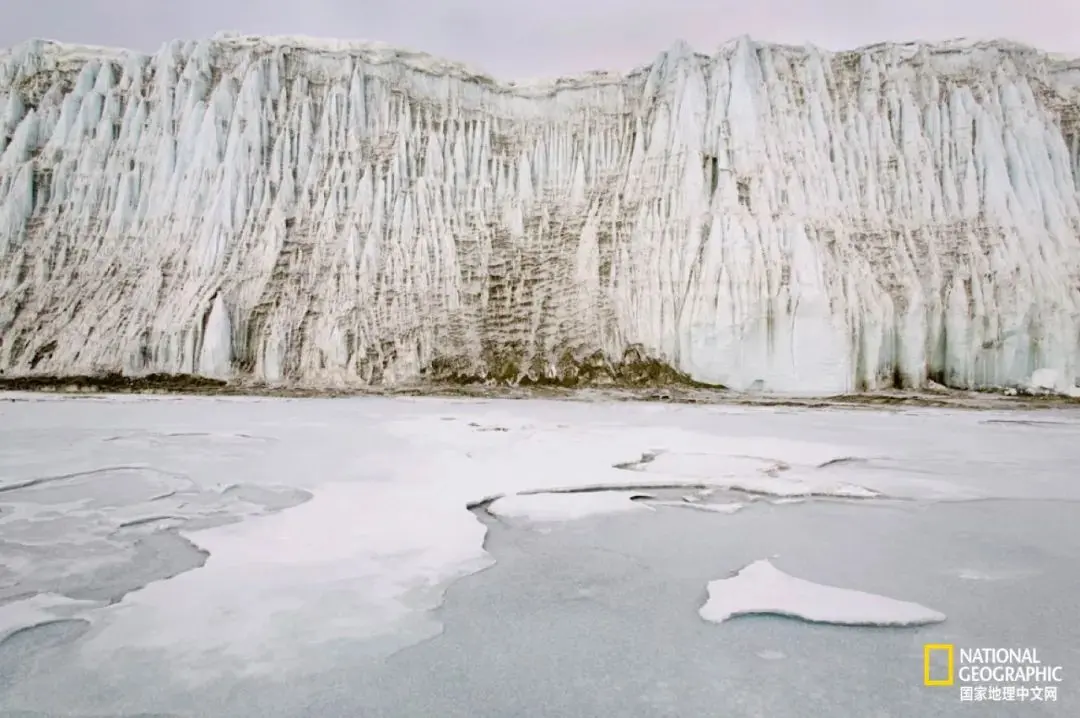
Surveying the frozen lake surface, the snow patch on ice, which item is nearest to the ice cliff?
the frozen lake surface

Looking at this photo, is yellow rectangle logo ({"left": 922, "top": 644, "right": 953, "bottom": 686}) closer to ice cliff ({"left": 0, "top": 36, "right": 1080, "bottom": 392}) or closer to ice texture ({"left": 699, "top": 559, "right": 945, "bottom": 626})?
ice texture ({"left": 699, "top": 559, "right": 945, "bottom": 626})

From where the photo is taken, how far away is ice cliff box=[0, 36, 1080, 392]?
35.2 meters

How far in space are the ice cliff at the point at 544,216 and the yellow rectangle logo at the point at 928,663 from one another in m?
31.4

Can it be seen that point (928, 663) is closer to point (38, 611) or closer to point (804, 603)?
point (804, 603)

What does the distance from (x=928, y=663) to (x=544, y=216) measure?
4074 cm

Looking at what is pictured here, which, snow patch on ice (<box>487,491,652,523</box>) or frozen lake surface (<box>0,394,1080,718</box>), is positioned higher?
frozen lake surface (<box>0,394,1080,718</box>)

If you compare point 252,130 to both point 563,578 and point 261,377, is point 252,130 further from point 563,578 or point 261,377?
point 563,578

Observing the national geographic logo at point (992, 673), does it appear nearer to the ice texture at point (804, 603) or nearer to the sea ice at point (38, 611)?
the ice texture at point (804, 603)

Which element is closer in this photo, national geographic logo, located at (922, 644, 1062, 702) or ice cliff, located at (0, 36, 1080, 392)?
national geographic logo, located at (922, 644, 1062, 702)

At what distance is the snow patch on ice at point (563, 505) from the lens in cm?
849

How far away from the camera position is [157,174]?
4269cm

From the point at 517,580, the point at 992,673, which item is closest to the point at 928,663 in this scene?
the point at 992,673

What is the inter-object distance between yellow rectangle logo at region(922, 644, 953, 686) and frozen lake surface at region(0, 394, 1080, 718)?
0.18 feet

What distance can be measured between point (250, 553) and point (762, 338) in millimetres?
31835
